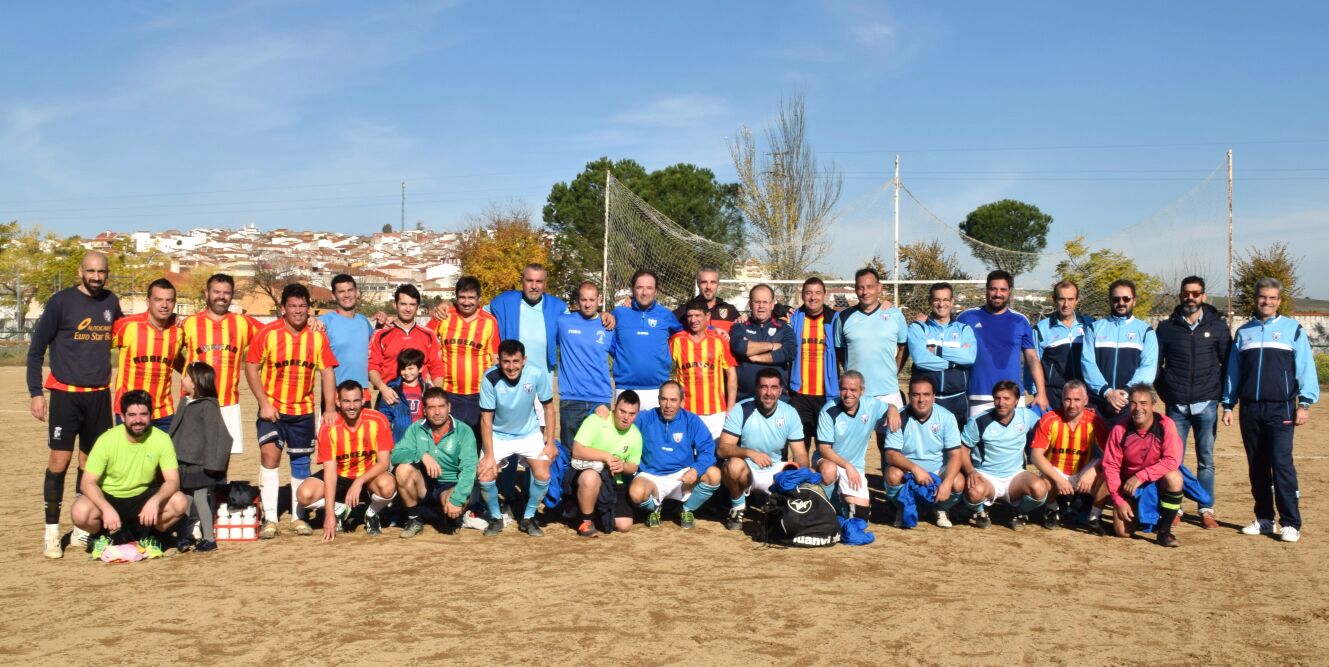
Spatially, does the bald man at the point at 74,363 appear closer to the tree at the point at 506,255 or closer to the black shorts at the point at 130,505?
the black shorts at the point at 130,505

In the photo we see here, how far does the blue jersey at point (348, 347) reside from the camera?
295 inches

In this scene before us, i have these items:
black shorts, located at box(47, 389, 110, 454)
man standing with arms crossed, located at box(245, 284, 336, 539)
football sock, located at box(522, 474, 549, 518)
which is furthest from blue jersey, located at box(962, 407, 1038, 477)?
black shorts, located at box(47, 389, 110, 454)

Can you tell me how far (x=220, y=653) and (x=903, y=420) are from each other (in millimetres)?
4948

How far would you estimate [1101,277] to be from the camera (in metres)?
26.0

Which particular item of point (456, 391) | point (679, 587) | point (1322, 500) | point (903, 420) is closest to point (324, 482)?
point (456, 391)

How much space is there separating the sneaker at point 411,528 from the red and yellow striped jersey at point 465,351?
3.72 feet

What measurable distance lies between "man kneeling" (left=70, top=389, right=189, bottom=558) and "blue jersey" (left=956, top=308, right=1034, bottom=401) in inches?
232

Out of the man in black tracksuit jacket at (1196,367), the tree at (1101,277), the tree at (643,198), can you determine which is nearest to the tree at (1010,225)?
the tree at (643,198)

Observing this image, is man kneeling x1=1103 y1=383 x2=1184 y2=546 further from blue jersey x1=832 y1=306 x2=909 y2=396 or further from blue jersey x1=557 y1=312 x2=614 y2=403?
blue jersey x1=557 y1=312 x2=614 y2=403

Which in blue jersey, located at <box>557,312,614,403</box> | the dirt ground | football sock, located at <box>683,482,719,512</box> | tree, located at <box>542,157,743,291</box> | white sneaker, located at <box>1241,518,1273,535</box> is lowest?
the dirt ground

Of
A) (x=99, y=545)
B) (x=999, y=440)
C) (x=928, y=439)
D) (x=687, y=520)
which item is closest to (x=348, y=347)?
(x=99, y=545)

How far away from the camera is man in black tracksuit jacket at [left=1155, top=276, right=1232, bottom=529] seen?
7137 mm

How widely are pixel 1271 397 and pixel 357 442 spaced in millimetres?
6551

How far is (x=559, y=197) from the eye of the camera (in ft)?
140
